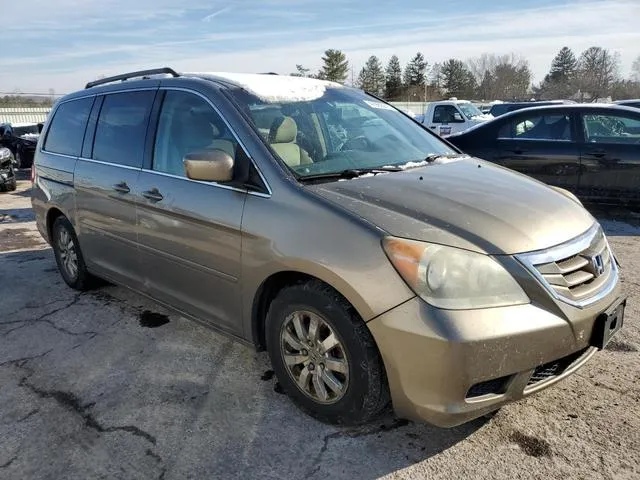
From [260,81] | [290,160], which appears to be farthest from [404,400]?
[260,81]

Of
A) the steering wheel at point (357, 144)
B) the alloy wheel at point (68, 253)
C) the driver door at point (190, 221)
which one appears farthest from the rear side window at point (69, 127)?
the steering wheel at point (357, 144)

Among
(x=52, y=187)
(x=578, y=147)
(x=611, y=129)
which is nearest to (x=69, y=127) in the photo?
(x=52, y=187)

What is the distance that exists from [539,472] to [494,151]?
6.04 meters

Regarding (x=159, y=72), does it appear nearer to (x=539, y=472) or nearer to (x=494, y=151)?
(x=539, y=472)

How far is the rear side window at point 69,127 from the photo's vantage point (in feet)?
14.7

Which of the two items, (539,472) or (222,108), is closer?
(539,472)

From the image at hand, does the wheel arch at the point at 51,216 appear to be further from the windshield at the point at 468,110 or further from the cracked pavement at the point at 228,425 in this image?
the windshield at the point at 468,110

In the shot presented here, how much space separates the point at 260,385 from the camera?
3166 millimetres

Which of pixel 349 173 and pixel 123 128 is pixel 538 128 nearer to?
pixel 349 173

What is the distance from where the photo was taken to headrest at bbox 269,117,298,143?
302 centimetres

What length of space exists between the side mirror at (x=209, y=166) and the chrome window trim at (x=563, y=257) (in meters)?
1.53

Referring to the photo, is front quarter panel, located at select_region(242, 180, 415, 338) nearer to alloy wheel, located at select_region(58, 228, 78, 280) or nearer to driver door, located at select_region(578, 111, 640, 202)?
alloy wheel, located at select_region(58, 228, 78, 280)

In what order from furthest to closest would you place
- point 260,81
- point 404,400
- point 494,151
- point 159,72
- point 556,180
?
point 494,151 < point 556,180 < point 159,72 < point 260,81 < point 404,400

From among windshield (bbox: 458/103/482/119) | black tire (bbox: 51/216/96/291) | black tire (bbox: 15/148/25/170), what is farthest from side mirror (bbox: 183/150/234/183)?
black tire (bbox: 15/148/25/170)
